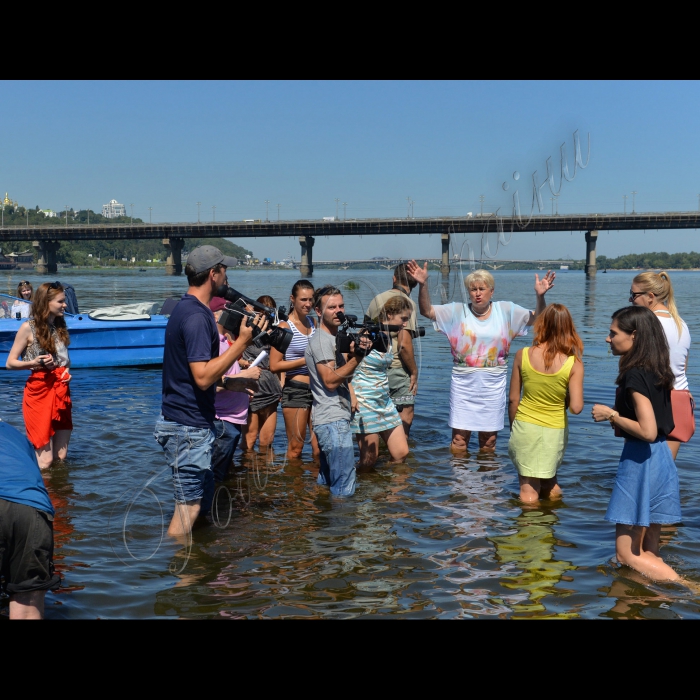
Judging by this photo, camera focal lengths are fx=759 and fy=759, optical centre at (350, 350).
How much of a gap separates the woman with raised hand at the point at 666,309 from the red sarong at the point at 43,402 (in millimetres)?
5422

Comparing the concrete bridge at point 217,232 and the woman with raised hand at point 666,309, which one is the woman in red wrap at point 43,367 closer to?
the woman with raised hand at point 666,309

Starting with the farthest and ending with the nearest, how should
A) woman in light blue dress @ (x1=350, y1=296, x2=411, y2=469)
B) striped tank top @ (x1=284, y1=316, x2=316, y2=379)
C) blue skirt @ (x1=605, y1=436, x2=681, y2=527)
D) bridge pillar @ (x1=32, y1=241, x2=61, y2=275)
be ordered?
bridge pillar @ (x1=32, y1=241, x2=61, y2=275), striped tank top @ (x1=284, y1=316, x2=316, y2=379), woman in light blue dress @ (x1=350, y1=296, x2=411, y2=469), blue skirt @ (x1=605, y1=436, x2=681, y2=527)

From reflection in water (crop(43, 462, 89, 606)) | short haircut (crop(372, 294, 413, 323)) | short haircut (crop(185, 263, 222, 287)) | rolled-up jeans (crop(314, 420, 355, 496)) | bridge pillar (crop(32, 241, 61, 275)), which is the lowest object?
reflection in water (crop(43, 462, 89, 606))

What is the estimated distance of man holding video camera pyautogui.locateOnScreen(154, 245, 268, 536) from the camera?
4801 millimetres

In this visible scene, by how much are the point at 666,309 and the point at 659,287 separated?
8.8 inches

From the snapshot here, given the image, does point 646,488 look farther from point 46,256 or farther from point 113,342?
point 46,256

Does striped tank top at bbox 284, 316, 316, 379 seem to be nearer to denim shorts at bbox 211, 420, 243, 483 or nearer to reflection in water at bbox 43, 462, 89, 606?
denim shorts at bbox 211, 420, 243, 483

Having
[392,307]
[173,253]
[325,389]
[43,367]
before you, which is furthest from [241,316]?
[173,253]

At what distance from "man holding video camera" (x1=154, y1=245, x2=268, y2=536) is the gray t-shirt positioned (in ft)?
4.42

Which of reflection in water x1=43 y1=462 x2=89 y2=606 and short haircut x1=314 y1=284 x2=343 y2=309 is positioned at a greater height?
short haircut x1=314 y1=284 x2=343 y2=309

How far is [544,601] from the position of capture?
4.82 m

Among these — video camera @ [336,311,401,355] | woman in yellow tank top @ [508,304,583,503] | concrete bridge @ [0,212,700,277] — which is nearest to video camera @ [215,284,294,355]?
video camera @ [336,311,401,355]
